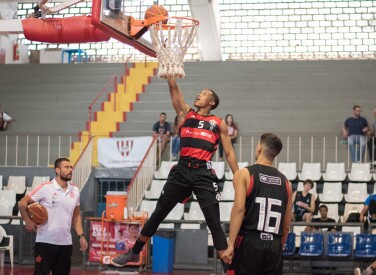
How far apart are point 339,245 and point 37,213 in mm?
7623

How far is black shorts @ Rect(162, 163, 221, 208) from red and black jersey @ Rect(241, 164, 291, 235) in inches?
54.2

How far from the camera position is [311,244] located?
15562 mm

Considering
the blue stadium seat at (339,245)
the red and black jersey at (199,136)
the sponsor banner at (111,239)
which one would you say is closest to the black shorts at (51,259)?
the red and black jersey at (199,136)

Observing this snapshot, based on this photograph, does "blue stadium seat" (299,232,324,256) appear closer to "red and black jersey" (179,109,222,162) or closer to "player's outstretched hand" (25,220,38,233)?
"player's outstretched hand" (25,220,38,233)

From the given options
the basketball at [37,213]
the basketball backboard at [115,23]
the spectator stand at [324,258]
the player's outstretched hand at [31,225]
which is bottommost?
the spectator stand at [324,258]

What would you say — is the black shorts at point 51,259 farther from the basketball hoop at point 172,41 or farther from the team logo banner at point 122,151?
the team logo banner at point 122,151

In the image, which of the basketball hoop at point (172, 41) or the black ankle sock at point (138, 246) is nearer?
the black ankle sock at point (138, 246)

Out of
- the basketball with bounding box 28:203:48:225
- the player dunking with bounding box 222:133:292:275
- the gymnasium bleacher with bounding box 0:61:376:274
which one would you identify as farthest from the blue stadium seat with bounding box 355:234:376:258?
the player dunking with bounding box 222:133:292:275

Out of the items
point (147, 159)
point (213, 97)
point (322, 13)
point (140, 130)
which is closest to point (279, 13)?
point (322, 13)

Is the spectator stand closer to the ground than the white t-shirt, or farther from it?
closer to the ground

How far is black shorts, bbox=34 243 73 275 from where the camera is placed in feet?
31.3

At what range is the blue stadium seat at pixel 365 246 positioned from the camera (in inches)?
598

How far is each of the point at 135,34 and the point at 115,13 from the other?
514 mm

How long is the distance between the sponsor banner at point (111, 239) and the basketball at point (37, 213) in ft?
23.3
